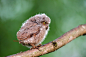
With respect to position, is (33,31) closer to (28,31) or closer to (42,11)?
(28,31)

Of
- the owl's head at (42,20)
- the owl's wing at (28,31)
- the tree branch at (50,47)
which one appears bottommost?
the tree branch at (50,47)

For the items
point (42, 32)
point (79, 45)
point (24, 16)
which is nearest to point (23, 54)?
point (42, 32)

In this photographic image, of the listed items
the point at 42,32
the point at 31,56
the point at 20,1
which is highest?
the point at 20,1

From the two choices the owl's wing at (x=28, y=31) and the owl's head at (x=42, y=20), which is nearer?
the owl's wing at (x=28, y=31)

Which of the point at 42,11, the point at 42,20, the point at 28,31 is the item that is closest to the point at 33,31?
the point at 28,31

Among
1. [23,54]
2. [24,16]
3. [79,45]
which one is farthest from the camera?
[79,45]

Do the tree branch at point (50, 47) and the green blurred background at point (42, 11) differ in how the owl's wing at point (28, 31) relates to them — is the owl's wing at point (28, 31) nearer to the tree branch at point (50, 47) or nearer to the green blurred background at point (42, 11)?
the tree branch at point (50, 47)

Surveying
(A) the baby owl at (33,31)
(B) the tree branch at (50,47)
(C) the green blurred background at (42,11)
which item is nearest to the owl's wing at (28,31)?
(A) the baby owl at (33,31)

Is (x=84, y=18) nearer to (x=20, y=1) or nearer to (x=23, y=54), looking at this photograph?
(x=20, y=1)
